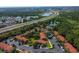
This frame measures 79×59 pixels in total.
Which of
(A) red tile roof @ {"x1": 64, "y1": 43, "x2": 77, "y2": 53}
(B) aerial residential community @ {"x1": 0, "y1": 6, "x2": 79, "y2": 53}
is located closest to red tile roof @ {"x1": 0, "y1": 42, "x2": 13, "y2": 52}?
(B) aerial residential community @ {"x1": 0, "y1": 6, "x2": 79, "y2": 53}

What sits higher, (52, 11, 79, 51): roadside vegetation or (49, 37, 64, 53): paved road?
(52, 11, 79, 51): roadside vegetation

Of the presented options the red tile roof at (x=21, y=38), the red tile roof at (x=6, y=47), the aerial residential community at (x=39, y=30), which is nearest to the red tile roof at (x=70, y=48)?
the aerial residential community at (x=39, y=30)

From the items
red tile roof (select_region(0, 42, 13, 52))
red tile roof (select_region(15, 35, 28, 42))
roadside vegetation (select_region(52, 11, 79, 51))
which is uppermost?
roadside vegetation (select_region(52, 11, 79, 51))

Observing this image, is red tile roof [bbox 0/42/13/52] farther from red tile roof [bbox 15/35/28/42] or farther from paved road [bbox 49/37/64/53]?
paved road [bbox 49/37/64/53]

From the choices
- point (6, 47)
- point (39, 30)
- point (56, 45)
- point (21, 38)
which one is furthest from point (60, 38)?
point (6, 47)

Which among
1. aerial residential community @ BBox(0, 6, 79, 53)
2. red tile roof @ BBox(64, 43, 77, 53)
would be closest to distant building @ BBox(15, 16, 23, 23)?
aerial residential community @ BBox(0, 6, 79, 53)

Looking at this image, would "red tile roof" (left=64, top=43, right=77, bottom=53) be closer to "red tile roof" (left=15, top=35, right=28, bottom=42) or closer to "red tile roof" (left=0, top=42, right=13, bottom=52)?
"red tile roof" (left=15, top=35, right=28, bottom=42)

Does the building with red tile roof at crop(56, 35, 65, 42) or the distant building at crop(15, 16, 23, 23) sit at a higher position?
the distant building at crop(15, 16, 23, 23)
